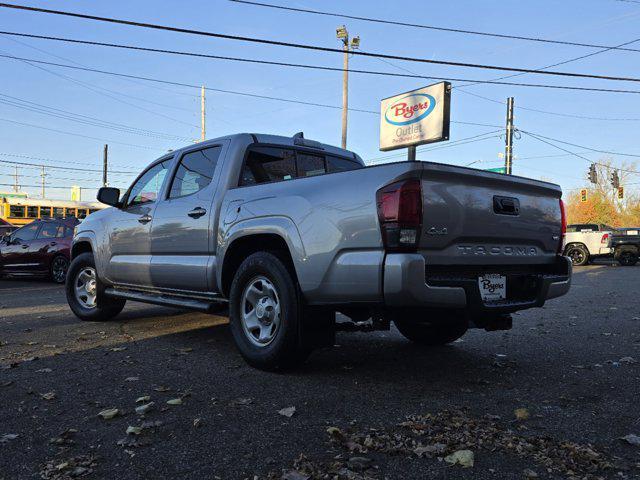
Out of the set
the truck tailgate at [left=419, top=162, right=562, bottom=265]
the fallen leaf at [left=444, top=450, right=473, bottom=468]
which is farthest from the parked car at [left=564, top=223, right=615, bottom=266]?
the fallen leaf at [left=444, top=450, right=473, bottom=468]

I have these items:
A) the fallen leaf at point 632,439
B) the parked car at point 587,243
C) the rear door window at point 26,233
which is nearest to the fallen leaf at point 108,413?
the fallen leaf at point 632,439

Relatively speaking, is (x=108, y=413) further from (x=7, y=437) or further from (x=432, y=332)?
(x=432, y=332)

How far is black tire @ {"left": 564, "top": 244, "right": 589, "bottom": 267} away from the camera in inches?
843

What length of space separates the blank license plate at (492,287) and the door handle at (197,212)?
255 centimetres

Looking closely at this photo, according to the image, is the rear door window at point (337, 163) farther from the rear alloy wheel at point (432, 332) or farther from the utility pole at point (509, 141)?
the utility pole at point (509, 141)

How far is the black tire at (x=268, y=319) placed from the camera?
3879 millimetres

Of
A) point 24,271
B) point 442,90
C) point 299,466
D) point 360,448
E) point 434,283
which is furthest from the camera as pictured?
point 442,90

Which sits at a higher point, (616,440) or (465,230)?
(465,230)

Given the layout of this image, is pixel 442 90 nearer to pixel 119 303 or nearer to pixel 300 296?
pixel 119 303

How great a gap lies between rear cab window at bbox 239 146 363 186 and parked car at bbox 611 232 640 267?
19548 mm

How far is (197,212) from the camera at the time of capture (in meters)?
4.95

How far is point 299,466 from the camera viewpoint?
2.48m

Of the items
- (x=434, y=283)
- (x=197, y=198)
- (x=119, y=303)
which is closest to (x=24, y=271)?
(x=119, y=303)

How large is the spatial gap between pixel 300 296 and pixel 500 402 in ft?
5.10
